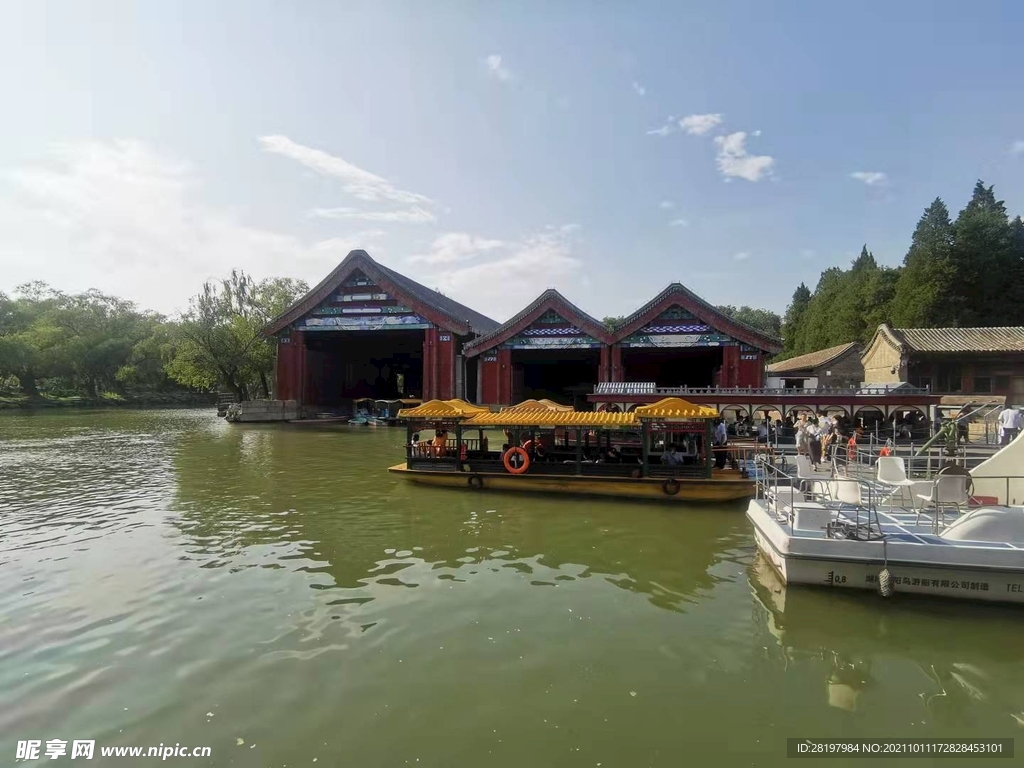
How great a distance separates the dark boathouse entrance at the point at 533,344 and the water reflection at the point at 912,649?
27.1 metres

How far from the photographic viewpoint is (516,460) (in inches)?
568

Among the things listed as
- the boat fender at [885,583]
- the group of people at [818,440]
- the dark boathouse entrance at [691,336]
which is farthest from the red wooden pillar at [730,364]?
the boat fender at [885,583]

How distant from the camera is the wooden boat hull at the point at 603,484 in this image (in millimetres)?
13023

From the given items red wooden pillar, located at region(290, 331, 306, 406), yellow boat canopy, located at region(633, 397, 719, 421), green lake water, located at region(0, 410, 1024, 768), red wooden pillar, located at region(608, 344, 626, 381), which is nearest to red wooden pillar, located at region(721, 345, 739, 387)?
red wooden pillar, located at region(608, 344, 626, 381)

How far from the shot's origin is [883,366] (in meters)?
34.3

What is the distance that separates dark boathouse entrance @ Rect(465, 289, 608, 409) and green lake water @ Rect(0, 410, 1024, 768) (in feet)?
79.1

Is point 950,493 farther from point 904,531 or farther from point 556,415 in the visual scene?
point 556,415

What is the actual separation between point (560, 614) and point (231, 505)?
31.6ft

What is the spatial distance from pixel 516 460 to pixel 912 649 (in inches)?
369

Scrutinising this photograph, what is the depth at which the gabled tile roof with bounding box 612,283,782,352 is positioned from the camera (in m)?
32.2

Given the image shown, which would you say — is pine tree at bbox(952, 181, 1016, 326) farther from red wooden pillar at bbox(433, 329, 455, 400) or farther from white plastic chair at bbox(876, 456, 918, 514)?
white plastic chair at bbox(876, 456, 918, 514)

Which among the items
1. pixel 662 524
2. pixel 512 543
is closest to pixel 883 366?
pixel 662 524

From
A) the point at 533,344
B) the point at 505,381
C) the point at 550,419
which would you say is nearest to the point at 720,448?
the point at 550,419

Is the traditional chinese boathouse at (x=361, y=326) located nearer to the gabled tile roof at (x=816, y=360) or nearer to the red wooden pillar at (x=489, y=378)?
the red wooden pillar at (x=489, y=378)
